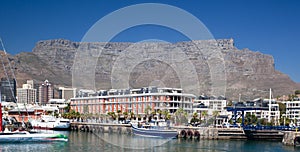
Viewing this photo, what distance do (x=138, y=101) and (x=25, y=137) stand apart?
44086 mm

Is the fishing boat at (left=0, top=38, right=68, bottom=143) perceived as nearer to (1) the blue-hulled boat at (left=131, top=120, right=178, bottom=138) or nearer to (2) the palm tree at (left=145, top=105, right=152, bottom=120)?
(1) the blue-hulled boat at (left=131, top=120, right=178, bottom=138)

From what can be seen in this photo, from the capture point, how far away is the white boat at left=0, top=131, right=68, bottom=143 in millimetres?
45531

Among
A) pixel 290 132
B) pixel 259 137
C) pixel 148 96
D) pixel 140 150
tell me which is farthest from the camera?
pixel 148 96

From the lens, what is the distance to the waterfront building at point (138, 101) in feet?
281

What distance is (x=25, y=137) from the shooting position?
153ft

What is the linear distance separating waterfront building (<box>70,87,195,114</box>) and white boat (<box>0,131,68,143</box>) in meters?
36.0

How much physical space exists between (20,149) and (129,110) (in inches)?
1992

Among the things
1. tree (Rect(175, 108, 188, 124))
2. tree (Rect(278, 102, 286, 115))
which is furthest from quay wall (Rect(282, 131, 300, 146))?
tree (Rect(278, 102, 286, 115))

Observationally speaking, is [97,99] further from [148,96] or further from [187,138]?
[187,138]

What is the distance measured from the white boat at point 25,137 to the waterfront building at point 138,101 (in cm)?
3599

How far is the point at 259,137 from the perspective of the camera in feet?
187

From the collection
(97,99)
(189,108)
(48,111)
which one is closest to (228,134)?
(189,108)

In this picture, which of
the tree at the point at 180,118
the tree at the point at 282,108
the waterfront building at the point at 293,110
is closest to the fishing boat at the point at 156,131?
the tree at the point at 180,118

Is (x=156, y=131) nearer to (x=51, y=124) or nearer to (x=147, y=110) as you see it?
(x=147, y=110)
